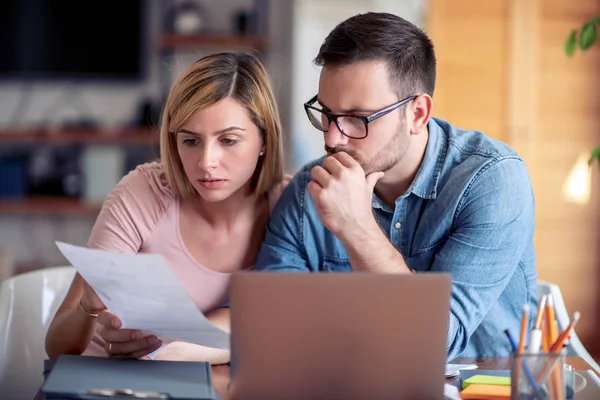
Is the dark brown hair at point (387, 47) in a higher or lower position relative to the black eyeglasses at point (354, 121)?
higher

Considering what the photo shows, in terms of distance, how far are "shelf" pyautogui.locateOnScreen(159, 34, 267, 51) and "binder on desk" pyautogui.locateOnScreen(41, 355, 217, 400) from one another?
333 cm

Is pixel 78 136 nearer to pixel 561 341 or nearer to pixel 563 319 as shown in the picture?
pixel 563 319

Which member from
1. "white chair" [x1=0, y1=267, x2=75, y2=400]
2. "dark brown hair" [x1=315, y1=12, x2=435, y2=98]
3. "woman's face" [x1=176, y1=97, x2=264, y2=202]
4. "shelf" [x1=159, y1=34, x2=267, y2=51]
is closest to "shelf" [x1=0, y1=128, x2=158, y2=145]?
"shelf" [x1=159, y1=34, x2=267, y2=51]

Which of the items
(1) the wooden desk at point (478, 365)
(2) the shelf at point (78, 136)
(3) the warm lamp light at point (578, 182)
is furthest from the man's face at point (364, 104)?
(2) the shelf at point (78, 136)

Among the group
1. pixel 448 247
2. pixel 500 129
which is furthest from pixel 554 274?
pixel 448 247

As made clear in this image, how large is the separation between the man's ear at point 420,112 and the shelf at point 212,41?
2849 mm

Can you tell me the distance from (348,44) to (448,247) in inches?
15.8

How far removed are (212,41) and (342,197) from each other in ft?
10.1

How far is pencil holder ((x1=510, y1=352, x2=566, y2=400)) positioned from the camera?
3.33 ft

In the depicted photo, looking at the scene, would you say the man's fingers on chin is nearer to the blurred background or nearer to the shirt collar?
the shirt collar

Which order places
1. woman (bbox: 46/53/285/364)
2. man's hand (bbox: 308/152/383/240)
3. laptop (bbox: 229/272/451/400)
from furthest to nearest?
woman (bbox: 46/53/285/364), man's hand (bbox: 308/152/383/240), laptop (bbox: 229/272/451/400)

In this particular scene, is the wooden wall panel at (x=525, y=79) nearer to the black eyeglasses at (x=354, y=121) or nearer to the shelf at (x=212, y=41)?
the shelf at (x=212, y=41)

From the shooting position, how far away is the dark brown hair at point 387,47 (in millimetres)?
1474

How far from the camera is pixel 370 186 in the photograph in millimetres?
1457
